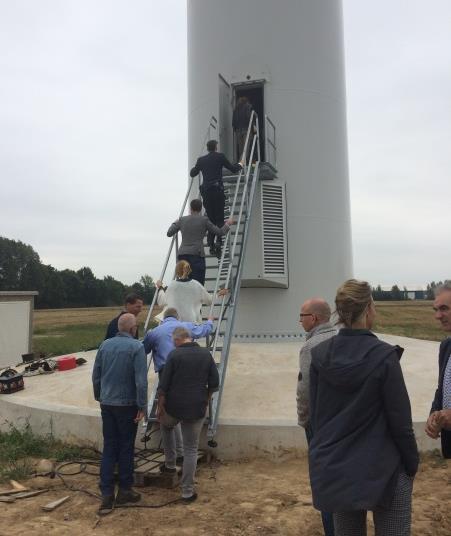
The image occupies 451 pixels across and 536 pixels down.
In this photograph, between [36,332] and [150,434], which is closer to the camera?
[150,434]

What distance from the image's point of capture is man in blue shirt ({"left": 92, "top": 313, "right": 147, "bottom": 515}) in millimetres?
4973

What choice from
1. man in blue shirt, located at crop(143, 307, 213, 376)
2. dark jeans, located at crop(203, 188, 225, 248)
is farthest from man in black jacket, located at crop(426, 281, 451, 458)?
dark jeans, located at crop(203, 188, 225, 248)

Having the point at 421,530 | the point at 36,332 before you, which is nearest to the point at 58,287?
the point at 36,332

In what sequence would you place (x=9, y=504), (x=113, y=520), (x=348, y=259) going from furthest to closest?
(x=348, y=259) < (x=9, y=504) < (x=113, y=520)

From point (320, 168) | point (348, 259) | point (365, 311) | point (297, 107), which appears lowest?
point (365, 311)

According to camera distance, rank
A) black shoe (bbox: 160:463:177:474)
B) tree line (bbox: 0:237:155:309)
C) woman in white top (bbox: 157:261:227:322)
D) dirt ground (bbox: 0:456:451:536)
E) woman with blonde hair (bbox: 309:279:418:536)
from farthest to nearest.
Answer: tree line (bbox: 0:237:155:309) → woman in white top (bbox: 157:261:227:322) → black shoe (bbox: 160:463:177:474) → dirt ground (bbox: 0:456:451:536) → woman with blonde hair (bbox: 309:279:418:536)

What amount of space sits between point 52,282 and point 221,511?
2800 inches

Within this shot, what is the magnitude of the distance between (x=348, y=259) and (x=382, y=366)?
8.02 m

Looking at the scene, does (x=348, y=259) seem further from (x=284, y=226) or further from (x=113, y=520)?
(x=113, y=520)

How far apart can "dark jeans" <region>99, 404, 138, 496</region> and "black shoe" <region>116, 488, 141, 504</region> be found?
4 cm

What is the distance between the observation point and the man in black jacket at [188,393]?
4973mm

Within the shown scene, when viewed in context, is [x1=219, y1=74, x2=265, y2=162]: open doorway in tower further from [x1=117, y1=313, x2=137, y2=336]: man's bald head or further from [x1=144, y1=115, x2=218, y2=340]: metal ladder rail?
[x1=117, y1=313, x2=137, y2=336]: man's bald head

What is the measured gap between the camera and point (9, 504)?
4.98m

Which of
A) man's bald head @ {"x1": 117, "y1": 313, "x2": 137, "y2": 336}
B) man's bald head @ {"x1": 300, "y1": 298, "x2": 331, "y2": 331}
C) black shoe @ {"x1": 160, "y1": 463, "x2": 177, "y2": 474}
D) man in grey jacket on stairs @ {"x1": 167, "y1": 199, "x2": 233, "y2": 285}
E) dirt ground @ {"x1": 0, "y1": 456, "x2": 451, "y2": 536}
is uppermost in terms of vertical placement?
man in grey jacket on stairs @ {"x1": 167, "y1": 199, "x2": 233, "y2": 285}
